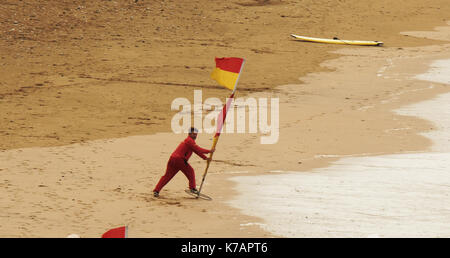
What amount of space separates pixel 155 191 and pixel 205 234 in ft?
7.52

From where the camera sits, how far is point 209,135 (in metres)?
19.6

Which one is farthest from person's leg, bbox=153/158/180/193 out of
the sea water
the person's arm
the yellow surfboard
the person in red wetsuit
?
the yellow surfboard

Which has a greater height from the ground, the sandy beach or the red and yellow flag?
the red and yellow flag

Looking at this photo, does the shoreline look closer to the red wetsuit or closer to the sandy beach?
the sandy beach

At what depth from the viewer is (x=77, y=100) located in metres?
22.3

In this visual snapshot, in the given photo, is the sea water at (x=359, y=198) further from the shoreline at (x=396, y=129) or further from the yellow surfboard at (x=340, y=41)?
the yellow surfboard at (x=340, y=41)

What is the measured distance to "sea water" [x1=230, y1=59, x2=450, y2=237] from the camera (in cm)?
1285

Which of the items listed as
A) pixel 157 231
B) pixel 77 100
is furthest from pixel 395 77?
pixel 157 231

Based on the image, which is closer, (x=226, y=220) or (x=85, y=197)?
(x=226, y=220)

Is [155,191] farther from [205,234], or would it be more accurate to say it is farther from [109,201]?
[205,234]

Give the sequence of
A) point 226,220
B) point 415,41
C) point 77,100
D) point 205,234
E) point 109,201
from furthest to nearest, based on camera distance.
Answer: point 415,41
point 77,100
point 109,201
point 226,220
point 205,234

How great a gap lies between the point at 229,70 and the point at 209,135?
5073 millimetres

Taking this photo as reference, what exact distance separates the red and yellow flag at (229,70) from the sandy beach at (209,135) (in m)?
1.93

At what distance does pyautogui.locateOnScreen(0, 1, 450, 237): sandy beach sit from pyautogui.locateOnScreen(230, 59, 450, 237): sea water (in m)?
0.05
